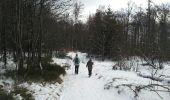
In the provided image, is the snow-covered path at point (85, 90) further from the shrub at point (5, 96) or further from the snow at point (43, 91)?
the shrub at point (5, 96)

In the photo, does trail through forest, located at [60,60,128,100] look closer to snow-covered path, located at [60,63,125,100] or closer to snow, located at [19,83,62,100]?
snow-covered path, located at [60,63,125,100]

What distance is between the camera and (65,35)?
52844mm

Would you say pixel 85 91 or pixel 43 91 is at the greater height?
pixel 43 91

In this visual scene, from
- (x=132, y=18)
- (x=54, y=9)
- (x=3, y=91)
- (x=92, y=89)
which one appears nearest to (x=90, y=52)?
(x=132, y=18)

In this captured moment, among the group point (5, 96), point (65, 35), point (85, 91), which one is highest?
point (65, 35)

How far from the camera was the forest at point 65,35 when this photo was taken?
17.7 meters

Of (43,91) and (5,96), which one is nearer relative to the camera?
(5,96)

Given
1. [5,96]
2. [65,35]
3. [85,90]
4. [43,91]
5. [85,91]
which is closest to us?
[5,96]

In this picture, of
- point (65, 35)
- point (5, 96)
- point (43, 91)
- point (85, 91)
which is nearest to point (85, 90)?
point (85, 91)

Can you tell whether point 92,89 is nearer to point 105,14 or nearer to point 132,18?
point 105,14

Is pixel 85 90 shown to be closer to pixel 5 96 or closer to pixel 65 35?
pixel 5 96

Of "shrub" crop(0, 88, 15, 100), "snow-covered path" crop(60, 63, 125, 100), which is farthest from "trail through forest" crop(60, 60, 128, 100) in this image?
"shrub" crop(0, 88, 15, 100)

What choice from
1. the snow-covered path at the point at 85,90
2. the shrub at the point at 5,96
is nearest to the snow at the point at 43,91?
the snow-covered path at the point at 85,90

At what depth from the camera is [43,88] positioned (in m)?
13.7
